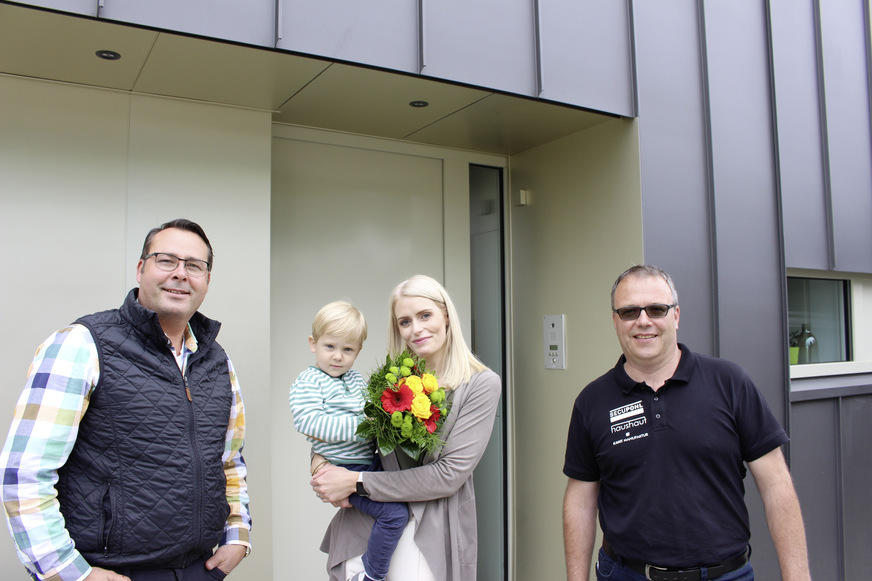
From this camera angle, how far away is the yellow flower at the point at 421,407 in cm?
240

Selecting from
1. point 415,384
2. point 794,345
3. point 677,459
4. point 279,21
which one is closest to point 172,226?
point 415,384

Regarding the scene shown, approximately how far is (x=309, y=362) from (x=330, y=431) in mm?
1894

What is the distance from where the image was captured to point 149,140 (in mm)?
3658

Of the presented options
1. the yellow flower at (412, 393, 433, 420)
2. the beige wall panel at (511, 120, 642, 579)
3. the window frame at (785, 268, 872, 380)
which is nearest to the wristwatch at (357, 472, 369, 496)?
the yellow flower at (412, 393, 433, 420)

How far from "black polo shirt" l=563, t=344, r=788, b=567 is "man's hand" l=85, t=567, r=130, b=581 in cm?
181

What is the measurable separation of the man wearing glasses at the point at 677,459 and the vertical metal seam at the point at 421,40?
1714 millimetres

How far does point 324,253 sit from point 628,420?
2712 mm

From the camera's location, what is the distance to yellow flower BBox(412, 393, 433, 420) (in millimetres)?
2396

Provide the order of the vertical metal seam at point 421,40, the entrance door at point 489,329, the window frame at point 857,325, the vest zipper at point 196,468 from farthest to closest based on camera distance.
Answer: the window frame at point 857,325 → the entrance door at point 489,329 → the vertical metal seam at point 421,40 → the vest zipper at point 196,468

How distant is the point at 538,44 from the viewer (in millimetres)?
4004

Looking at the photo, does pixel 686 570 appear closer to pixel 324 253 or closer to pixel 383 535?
pixel 383 535

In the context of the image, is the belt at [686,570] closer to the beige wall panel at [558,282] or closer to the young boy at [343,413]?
the young boy at [343,413]

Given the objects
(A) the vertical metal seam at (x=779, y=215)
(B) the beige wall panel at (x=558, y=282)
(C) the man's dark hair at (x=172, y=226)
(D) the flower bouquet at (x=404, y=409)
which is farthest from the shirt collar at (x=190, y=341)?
(A) the vertical metal seam at (x=779, y=215)

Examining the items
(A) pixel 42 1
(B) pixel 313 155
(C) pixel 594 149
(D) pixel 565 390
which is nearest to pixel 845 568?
(D) pixel 565 390
